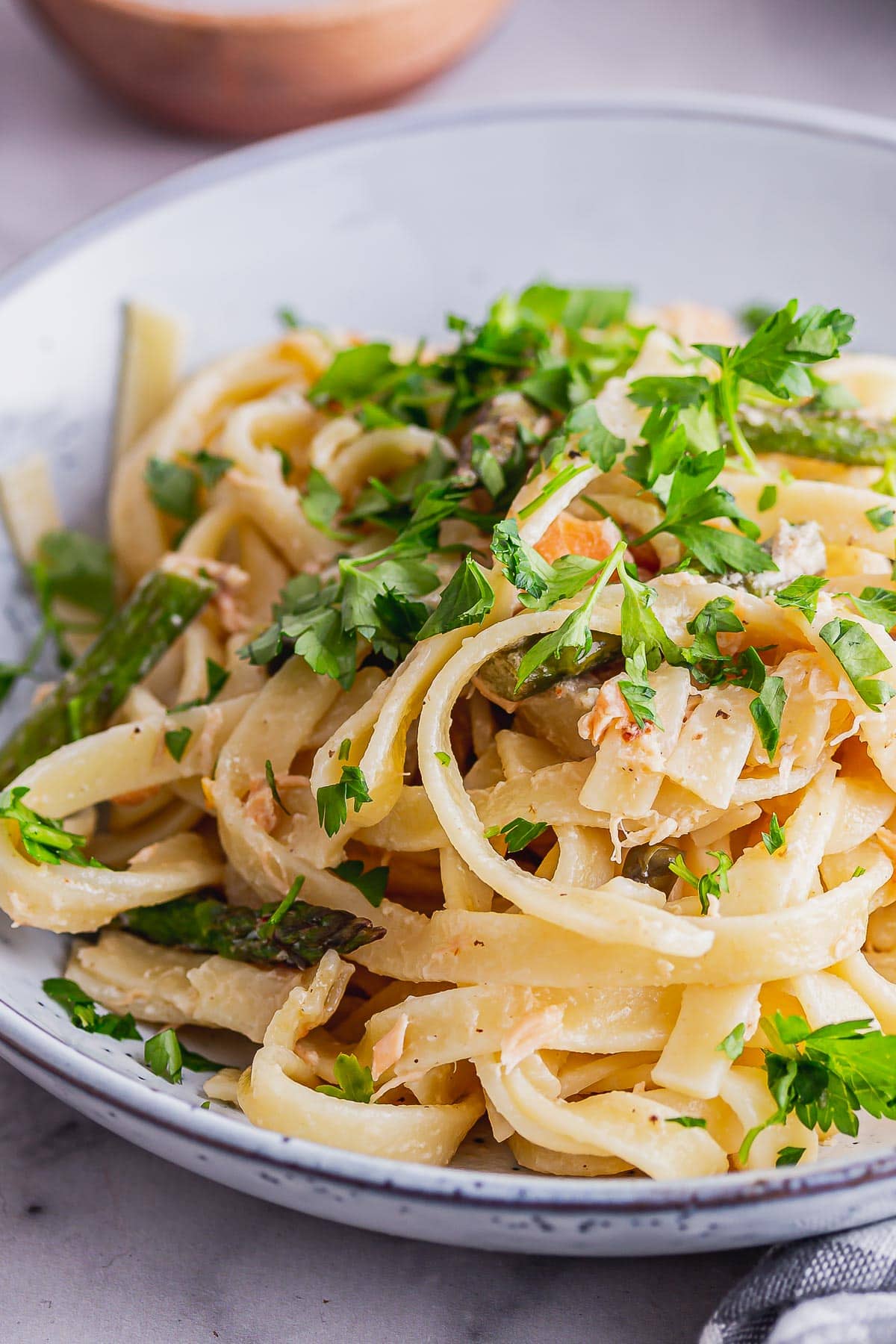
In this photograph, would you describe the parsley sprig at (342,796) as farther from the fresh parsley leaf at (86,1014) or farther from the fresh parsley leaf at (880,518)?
the fresh parsley leaf at (880,518)

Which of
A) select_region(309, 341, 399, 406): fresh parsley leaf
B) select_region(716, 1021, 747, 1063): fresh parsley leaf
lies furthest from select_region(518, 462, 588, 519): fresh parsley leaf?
select_region(716, 1021, 747, 1063): fresh parsley leaf

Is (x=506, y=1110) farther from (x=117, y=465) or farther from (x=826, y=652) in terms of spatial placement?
(x=117, y=465)

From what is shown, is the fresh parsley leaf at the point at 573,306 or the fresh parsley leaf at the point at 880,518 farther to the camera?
the fresh parsley leaf at the point at 573,306

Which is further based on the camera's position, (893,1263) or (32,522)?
(32,522)

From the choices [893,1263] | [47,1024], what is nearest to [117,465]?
[47,1024]

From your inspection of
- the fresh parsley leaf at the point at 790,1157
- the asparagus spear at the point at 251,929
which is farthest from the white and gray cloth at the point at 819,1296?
the asparagus spear at the point at 251,929

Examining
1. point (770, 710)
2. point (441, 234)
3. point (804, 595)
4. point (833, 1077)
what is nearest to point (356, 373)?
point (441, 234)
